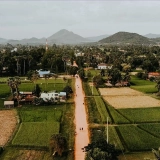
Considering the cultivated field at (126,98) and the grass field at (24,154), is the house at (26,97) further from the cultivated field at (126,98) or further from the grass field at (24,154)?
the grass field at (24,154)

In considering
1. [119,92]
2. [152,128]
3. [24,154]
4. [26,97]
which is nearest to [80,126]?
[152,128]

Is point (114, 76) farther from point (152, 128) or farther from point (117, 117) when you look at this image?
point (152, 128)

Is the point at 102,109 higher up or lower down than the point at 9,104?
higher up

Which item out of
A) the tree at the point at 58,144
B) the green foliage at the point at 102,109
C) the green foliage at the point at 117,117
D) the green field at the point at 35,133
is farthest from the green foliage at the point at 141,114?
the tree at the point at 58,144

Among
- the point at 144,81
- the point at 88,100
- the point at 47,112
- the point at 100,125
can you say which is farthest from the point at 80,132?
the point at 144,81

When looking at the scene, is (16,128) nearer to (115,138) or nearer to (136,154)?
(115,138)
